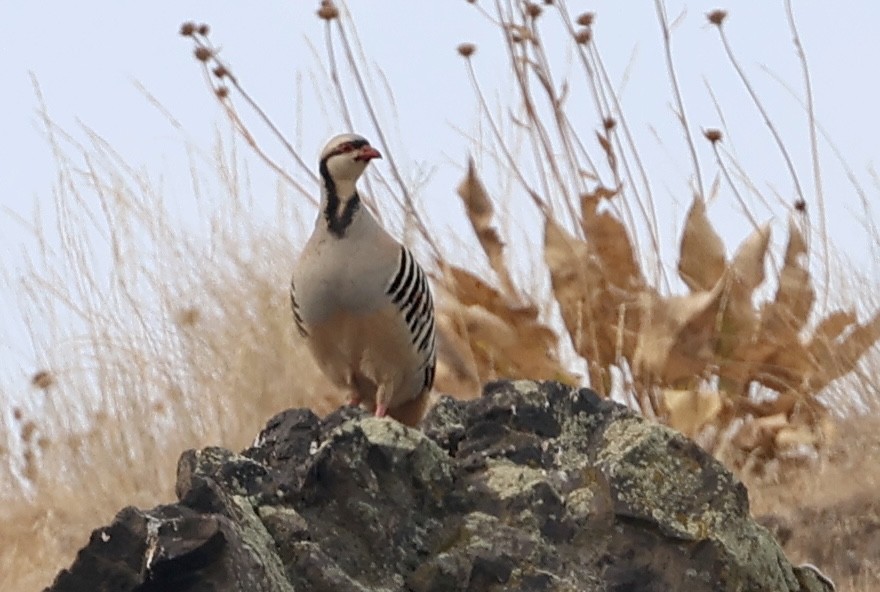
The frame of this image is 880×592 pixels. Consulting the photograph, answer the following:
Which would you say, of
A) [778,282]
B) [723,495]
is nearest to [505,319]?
[778,282]

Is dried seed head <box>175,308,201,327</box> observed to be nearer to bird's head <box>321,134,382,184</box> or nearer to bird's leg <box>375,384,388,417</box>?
bird's leg <box>375,384,388,417</box>

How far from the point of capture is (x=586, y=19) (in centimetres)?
560

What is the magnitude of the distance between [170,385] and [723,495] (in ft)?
11.4

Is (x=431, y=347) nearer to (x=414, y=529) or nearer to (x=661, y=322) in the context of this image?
(x=661, y=322)

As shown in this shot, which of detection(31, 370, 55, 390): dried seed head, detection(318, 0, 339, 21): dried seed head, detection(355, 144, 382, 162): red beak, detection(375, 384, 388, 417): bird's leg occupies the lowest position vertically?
detection(375, 384, 388, 417): bird's leg

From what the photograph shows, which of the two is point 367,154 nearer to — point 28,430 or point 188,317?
point 188,317

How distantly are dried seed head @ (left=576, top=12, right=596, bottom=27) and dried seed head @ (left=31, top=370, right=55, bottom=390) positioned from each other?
90.5 inches

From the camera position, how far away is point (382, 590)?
7.50ft

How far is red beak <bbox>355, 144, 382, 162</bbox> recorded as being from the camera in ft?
14.1

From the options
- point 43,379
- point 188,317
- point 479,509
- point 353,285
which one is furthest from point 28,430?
point 479,509

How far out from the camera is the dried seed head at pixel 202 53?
5617 mm

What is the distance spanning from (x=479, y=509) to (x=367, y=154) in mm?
1990

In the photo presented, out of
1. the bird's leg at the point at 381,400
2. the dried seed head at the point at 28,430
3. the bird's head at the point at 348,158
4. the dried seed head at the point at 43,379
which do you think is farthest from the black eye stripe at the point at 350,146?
the dried seed head at the point at 28,430

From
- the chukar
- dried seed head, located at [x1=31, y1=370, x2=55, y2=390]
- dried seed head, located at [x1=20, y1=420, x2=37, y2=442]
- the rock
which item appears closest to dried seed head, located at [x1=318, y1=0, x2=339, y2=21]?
the chukar
